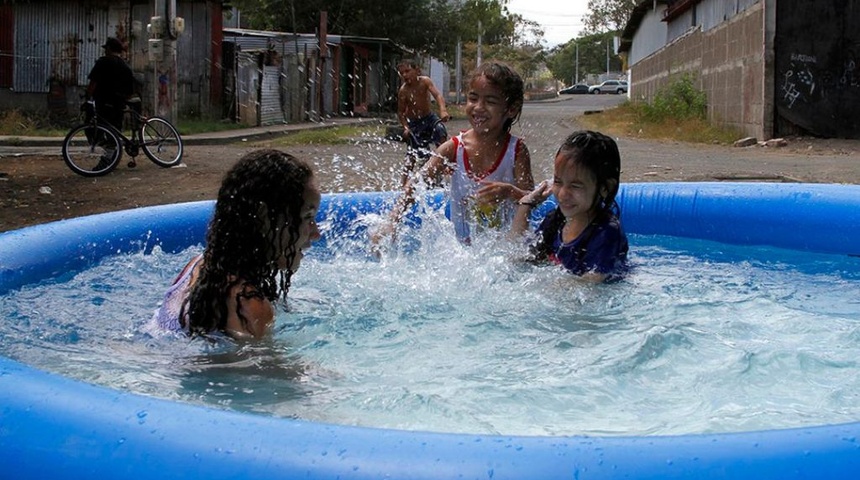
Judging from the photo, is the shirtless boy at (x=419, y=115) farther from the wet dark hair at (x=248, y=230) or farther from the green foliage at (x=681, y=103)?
the green foliage at (x=681, y=103)

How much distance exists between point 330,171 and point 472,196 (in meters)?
6.01

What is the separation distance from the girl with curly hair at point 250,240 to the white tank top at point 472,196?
2018mm

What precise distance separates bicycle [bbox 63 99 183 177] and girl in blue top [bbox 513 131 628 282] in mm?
7624

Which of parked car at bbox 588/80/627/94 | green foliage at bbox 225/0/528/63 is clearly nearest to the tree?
parked car at bbox 588/80/627/94

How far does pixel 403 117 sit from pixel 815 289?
18.2 feet

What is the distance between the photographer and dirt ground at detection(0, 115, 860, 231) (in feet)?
28.4

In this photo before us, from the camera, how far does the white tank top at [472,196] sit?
4.91m

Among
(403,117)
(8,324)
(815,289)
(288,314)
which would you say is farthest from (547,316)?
(403,117)

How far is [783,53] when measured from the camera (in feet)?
52.3

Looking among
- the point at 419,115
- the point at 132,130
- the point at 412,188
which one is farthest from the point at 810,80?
the point at 412,188

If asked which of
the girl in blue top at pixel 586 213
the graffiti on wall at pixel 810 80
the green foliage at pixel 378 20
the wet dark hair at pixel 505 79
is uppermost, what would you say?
the green foliage at pixel 378 20

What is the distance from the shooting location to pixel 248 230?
9.67 feet

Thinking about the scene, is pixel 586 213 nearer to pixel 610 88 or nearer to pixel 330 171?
pixel 330 171

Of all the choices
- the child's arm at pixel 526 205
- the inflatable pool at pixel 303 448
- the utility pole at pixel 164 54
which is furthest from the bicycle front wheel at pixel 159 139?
the inflatable pool at pixel 303 448
